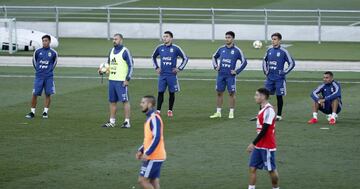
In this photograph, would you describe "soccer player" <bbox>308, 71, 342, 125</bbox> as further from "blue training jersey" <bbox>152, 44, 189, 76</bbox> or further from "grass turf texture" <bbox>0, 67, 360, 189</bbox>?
"blue training jersey" <bbox>152, 44, 189, 76</bbox>

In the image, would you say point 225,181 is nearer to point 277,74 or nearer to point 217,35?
point 277,74

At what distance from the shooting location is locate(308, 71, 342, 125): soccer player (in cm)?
2322

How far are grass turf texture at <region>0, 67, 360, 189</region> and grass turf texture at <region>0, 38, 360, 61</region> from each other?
11420 mm

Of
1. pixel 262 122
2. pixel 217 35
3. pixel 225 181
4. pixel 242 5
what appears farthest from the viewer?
pixel 242 5

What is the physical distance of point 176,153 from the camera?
19.4m

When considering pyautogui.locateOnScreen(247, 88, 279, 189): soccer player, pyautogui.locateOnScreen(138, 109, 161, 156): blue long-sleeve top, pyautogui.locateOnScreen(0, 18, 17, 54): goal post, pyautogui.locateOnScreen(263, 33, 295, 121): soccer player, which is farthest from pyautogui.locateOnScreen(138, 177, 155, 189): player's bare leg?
pyautogui.locateOnScreen(0, 18, 17, 54): goal post

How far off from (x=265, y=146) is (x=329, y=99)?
815cm

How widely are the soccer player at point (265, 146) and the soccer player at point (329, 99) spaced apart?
7.90m

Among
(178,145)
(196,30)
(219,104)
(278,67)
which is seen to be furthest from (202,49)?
(178,145)

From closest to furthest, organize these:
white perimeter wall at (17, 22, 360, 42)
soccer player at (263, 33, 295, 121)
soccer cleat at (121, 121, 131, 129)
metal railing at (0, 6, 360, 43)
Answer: soccer cleat at (121, 121, 131, 129), soccer player at (263, 33, 295, 121), white perimeter wall at (17, 22, 360, 42), metal railing at (0, 6, 360, 43)

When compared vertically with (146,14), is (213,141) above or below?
below

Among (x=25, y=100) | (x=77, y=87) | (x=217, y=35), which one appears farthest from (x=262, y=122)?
(x=217, y=35)

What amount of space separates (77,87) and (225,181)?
14.8 m

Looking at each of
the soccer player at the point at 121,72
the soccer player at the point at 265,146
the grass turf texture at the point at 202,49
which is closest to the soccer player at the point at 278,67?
the soccer player at the point at 121,72
